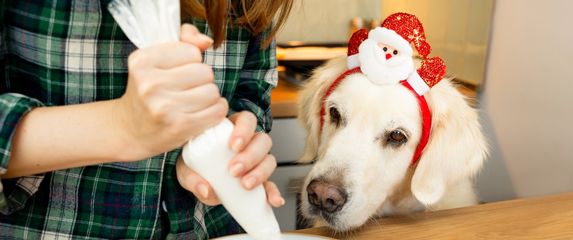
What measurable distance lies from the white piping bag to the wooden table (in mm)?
222

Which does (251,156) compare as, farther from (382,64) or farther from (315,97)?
(315,97)

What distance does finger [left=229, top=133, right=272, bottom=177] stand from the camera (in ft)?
1.70

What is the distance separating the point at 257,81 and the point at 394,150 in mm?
320

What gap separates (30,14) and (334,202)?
571mm

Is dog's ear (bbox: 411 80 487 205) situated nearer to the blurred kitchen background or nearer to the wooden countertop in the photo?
the blurred kitchen background

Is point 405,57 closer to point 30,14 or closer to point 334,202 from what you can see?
point 334,202

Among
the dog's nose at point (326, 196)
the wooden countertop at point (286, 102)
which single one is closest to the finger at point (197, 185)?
the dog's nose at point (326, 196)

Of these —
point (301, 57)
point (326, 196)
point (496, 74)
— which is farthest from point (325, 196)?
point (301, 57)

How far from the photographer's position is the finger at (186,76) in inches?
18.3

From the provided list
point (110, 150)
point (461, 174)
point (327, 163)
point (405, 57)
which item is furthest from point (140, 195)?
point (461, 174)

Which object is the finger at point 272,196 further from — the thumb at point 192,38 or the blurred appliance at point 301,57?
the blurred appliance at point 301,57

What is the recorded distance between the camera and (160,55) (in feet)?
1.52

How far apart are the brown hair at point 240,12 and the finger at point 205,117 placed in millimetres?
223

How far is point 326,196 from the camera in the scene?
38.3 inches
